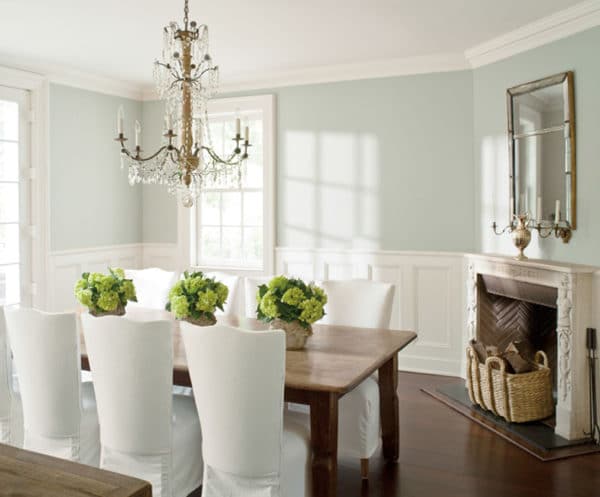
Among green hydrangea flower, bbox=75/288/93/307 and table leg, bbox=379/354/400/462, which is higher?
green hydrangea flower, bbox=75/288/93/307

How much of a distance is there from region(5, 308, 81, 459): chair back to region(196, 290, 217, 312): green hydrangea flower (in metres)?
0.66

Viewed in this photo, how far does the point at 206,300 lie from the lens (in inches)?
126

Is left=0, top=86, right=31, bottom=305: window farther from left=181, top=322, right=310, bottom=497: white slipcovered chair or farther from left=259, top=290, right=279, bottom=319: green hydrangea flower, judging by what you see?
left=181, top=322, right=310, bottom=497: white slipcovered chair

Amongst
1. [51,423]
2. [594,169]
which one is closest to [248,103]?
[594,169]

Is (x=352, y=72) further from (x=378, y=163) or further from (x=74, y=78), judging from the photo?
(x=74, y=78)

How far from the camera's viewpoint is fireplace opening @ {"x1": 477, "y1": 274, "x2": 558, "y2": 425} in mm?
4492

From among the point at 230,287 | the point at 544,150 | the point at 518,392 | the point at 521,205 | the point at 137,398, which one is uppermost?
the point at 544,150

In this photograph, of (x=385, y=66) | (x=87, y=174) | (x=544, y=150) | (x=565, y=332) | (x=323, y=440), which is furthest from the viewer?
(x=87, y=174)

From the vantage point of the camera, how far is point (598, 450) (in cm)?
371

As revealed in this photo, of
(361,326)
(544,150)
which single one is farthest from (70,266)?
(544,150)

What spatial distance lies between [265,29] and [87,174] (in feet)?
8.26

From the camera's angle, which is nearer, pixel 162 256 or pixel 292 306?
pixel 292 306

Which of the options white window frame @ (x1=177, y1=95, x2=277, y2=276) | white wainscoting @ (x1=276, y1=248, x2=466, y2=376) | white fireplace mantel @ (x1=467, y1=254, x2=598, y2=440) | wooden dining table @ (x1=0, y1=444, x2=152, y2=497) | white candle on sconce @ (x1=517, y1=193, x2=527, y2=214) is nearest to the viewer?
wooden dining table @ (x1=0, y1=444, x2=152, y2=497)

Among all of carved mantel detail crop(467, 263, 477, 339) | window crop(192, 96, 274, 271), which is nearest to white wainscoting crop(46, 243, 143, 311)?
window crop(192, 96, 274, 271)
